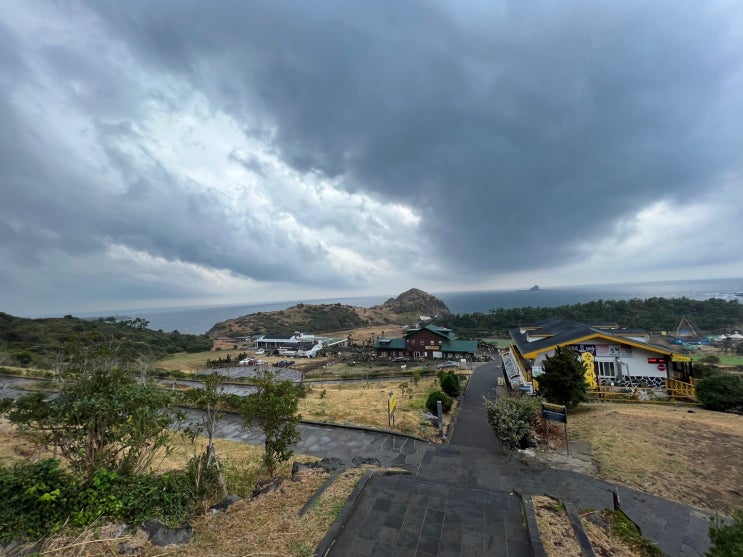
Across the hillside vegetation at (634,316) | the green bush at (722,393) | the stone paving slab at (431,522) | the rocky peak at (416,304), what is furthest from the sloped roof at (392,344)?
the rocky peak at (416,304)

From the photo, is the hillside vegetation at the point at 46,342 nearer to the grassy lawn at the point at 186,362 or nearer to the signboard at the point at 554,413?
the grassy lawn at the point at 186,362

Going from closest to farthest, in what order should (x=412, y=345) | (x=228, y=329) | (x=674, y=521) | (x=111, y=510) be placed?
1. (x=111, y=510)
2. (x=674, y=521)
3. (x=412, y=345)
4. (x=228, y=329)

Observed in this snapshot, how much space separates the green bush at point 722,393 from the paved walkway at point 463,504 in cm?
1312

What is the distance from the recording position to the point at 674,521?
24.6 feet

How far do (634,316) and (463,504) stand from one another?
10173 centimetres

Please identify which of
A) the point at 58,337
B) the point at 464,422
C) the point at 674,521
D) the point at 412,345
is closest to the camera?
the point at 674,521

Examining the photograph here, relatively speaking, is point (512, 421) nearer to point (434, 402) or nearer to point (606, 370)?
point (434, 402)

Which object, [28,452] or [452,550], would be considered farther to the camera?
[28,452]

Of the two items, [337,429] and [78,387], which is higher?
[78,387]

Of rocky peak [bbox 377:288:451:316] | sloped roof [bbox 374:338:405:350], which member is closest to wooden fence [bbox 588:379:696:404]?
sloped roof [bbox 374:338:405:350]

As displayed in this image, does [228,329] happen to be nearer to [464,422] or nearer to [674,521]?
[464,422]

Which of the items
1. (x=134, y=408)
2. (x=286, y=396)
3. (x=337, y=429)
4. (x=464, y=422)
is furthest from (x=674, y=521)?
(x=134, y=408)

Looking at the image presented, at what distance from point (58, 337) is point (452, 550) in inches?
3338

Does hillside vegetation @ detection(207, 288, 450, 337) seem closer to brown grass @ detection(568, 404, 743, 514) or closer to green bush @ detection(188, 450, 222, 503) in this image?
brown grass @ detection(568, 404, 743, 514)
